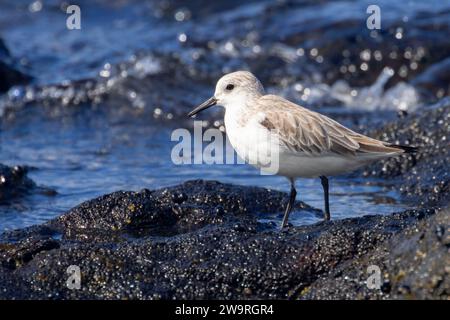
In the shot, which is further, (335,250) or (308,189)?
(308,189)

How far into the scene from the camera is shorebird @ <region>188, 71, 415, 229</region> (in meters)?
7.18

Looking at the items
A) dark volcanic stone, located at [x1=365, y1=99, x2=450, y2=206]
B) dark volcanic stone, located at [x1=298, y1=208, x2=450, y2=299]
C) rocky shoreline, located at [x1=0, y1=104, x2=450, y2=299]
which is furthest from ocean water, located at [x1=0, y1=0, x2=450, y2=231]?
dark volcanic stone, located at [x1=298, y1=208, x2=450, y2=299]

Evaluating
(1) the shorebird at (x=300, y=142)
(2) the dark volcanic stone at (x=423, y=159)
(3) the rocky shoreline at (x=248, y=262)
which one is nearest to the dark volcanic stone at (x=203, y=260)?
(3) the rocky shoreline at (x=248, y=262)

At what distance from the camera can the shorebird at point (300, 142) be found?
7176 millimetres

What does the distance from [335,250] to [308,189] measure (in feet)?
12.3

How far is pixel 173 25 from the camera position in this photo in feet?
61.5

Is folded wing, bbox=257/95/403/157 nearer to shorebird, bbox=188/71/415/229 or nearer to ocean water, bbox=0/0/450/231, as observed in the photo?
shorebird, bbox=188/71/415/229

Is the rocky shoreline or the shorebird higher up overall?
the shorebird

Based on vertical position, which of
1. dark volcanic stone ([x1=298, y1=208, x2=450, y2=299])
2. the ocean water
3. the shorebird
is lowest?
dark volcanic stone ([x1=298, y1=208, x2=450, y2=299])

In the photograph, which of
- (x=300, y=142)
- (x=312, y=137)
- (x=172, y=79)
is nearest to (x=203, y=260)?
(x=300, y=142)

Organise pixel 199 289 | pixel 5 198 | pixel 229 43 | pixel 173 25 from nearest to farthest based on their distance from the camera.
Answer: pixel 199 289
pixel 5 198
pixel 229 43
pixel 173 25

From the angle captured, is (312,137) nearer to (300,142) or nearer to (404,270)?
(300,142)

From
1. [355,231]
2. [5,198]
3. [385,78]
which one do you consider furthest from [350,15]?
[355,231]

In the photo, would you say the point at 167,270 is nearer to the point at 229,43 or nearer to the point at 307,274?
the point at 307,274
